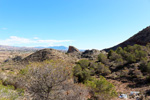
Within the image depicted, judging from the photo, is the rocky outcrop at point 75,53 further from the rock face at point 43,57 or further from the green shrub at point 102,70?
the green shrub at point 102,70

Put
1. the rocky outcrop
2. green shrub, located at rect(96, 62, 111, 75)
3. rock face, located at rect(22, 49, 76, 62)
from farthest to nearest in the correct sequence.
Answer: the rocky outcrop, rock face, located at rect(22, 49, 76, 62), green shrub, located at rect(96, 62, 111, 75)

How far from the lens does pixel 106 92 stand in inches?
422

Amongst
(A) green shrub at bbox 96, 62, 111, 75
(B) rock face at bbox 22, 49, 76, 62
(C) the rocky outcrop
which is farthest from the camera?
(C) the rocky outcrop

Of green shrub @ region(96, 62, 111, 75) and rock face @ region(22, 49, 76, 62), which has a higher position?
rock face @ region(22, 49, 76, 62)

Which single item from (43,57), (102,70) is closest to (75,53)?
(43,57)

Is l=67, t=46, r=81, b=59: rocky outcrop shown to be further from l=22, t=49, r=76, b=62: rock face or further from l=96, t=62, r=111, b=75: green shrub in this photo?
l=96, t=62, r=111, b=75: green shrub

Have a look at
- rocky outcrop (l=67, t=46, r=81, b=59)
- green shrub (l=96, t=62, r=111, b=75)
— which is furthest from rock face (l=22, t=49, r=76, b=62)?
rocky outcrop (l=67, t=46, r=81, b=59)

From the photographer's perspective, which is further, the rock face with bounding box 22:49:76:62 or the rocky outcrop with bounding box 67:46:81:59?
the rocky outcrop with bounding box 67:46:81:59

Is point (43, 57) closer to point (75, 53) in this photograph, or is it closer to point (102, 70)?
point (102, 70)

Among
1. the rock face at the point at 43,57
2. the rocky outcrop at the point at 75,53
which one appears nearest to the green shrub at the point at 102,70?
the rock face at the point at 43,57

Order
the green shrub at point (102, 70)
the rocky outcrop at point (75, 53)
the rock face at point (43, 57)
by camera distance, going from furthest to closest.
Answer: the rocky outcrop at point (75, 53) < the rock face at point (43, 57) < the green shrub at point (102, 70)

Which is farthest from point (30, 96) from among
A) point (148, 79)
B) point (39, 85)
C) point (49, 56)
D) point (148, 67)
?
point (49, 56)

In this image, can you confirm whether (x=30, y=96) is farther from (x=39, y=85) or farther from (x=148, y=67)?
(x=148, y=67)

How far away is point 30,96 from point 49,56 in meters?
22.5
